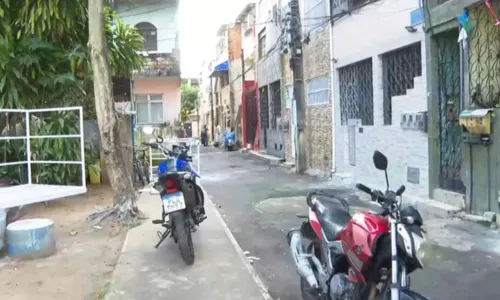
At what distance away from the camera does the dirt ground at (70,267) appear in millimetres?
4766

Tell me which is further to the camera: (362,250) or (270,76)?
(270,76)

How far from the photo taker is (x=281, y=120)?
58.2 feet

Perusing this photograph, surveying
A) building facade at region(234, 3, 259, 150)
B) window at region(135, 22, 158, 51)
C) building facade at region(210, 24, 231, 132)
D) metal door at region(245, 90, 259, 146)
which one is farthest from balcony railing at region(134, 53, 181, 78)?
building facade at region(210, 24, 231, 132)

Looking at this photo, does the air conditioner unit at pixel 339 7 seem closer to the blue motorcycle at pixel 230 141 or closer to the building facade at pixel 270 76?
the building facade at pixel 270 76

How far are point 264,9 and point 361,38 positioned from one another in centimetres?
1083

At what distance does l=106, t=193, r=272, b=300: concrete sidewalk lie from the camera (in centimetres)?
450

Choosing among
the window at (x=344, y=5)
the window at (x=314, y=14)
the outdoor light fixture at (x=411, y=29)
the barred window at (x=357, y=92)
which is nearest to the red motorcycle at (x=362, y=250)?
the outdoor light fixture at (x=411, y=29)

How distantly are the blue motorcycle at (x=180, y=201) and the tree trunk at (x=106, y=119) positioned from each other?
6.14 ft

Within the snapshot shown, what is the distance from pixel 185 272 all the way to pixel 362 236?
2481 mm

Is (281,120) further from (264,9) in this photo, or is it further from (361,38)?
(361,38)

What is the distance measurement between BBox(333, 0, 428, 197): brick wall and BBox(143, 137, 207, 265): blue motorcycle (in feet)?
14.8

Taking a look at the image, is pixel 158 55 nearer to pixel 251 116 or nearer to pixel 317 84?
pixel 251 116

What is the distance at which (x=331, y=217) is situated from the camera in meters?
3.74

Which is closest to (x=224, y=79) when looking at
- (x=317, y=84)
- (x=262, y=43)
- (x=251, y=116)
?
(x=251, y=116)
